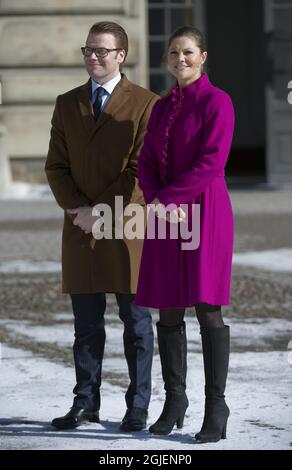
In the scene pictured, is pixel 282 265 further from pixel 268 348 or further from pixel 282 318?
pixel 268 348

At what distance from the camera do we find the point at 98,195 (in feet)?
18.1

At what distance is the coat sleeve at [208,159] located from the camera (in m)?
5.14

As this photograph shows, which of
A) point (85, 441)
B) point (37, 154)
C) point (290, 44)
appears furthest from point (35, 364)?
point (290, 44)

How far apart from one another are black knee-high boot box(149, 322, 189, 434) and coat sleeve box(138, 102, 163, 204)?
53cm

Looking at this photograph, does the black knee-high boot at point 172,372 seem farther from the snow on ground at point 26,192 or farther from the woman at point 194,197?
the snow on ground at point 26,192

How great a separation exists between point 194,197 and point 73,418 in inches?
41.3

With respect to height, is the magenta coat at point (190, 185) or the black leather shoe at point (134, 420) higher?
the magenta coat at point (190, 185)

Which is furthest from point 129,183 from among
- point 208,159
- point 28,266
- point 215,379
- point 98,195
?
point 28,266

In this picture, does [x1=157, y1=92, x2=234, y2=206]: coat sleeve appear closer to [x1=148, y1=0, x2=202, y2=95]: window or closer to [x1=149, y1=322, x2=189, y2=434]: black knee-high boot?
[x1=149, y1=322, x2=189, y2=434]: black knee-high boot

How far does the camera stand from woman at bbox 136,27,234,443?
5.18 m

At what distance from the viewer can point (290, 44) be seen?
17266mm

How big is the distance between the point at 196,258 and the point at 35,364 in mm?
2005

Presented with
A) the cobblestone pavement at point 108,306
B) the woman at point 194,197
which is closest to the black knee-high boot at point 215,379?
the woman at point 194,197

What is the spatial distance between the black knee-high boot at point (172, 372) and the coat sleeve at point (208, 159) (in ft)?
1.81
